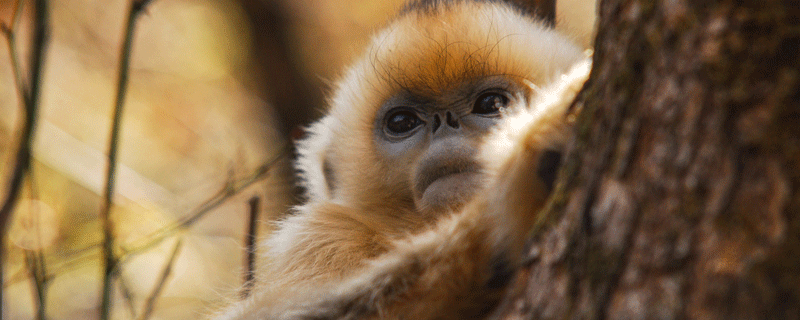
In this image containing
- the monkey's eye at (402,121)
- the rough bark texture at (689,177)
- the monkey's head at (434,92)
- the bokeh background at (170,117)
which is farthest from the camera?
the bokeh background at (170,117)

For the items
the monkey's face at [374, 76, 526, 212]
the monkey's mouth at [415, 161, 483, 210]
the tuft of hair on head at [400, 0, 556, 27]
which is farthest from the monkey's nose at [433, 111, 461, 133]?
the tuft of hair on head at [400, 0, 556, 27]

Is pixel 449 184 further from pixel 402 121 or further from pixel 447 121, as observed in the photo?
pixel 402 121

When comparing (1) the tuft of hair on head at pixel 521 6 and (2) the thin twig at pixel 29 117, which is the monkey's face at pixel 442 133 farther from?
(2) the thin twig at pixel 29 117

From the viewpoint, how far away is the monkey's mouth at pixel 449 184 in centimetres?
206

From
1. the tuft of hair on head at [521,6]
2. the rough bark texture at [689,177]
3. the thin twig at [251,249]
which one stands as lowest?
the rough bark texture at [689,177]

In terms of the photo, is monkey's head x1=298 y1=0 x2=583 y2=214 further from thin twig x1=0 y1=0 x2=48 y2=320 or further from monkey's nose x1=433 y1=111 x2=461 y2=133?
thin twig x1=0 y1=0 x2=48 y2=320

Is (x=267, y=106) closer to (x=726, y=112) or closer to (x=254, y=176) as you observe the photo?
(x=254, y=176)

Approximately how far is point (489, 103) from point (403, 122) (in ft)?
1.20

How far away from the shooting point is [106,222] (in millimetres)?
2322

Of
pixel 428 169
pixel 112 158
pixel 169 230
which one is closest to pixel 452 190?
pixel 428 169

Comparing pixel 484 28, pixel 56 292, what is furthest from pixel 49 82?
pixel 484 28

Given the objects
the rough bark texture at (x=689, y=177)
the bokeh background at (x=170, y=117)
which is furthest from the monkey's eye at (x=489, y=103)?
the bokeh background at (x=170, y=117)

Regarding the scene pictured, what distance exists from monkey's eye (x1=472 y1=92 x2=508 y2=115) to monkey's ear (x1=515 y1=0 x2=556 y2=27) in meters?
0.74

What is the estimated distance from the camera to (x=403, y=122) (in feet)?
8.44
